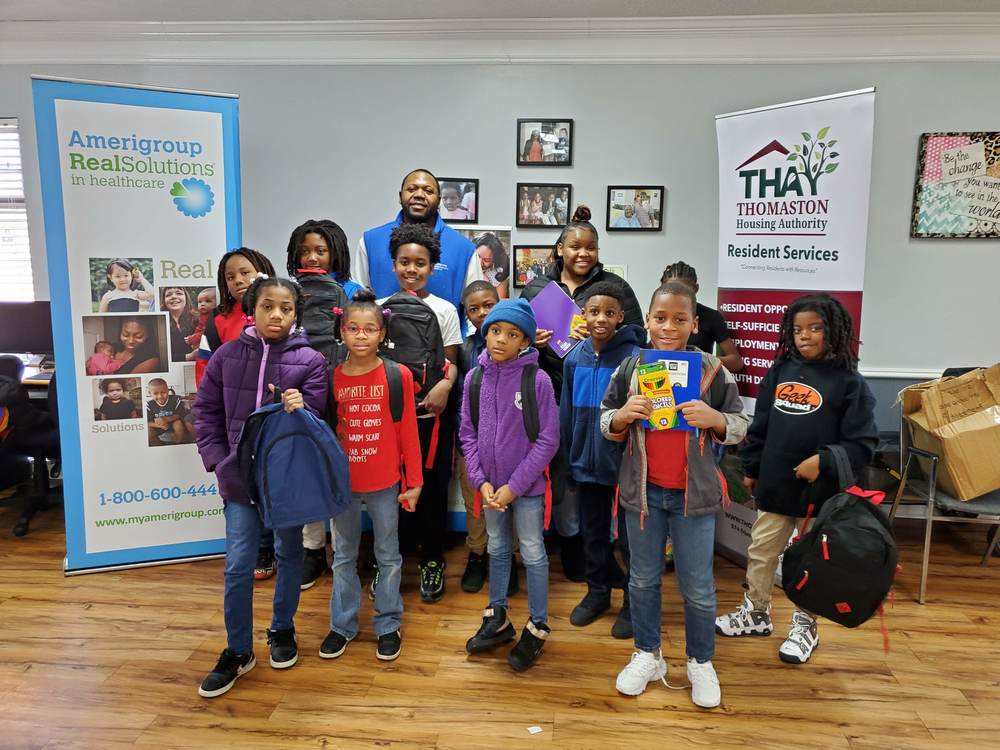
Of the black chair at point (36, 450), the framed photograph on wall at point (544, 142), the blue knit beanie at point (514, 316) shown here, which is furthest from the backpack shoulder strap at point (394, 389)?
the black chair at point (36, 450)

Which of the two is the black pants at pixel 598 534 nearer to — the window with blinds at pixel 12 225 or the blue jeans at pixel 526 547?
the blue jeans at pixel 526 547

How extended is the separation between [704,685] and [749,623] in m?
0.56

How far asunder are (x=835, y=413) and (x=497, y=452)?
1.25m

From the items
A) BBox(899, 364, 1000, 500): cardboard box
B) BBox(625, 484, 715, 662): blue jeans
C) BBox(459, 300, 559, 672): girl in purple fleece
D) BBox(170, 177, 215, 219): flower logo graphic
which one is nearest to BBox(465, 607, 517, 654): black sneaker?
BBox(459, 300, 559, 672): girl in purple fleece

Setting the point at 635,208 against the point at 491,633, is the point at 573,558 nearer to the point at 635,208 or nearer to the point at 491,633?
the point at 491,633

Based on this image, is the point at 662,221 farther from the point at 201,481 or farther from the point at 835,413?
the point at 201,481

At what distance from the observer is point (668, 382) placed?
190 cm

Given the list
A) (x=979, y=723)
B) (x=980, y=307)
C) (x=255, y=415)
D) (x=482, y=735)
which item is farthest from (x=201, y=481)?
(x=980, y=307)

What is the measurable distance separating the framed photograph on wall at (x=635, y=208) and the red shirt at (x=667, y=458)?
7.27 feet

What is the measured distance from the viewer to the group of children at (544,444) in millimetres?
1975

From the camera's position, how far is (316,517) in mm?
2033

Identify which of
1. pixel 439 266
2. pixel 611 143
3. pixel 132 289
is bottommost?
pixel 132 289

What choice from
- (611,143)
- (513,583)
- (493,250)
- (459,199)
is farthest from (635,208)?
(513,583)

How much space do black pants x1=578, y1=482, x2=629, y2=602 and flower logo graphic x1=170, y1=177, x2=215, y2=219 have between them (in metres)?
2.21
